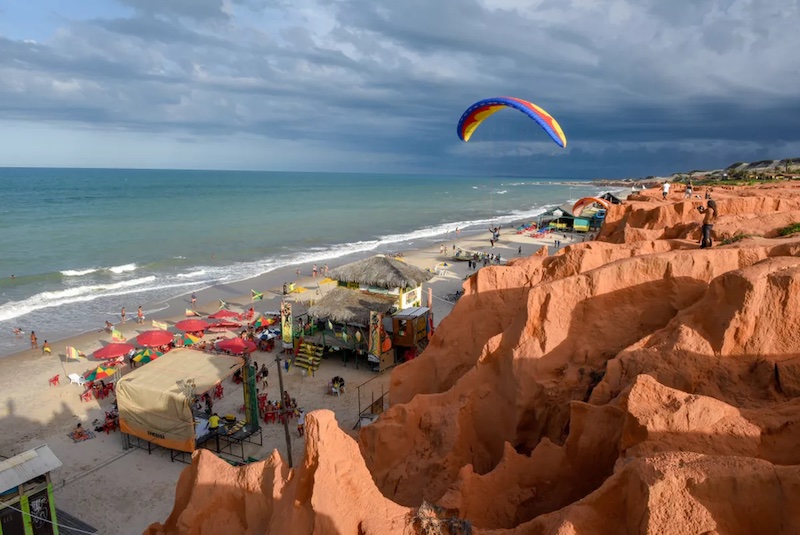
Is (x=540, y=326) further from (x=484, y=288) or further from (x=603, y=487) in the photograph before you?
(x=603, y=487)

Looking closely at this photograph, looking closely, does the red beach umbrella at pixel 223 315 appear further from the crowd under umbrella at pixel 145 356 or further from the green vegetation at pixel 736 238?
the green vegetation at pixel 736 238

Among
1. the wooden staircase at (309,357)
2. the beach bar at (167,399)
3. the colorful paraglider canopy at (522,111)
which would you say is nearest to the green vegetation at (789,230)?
the colorful paraglider canopy at (522,111)

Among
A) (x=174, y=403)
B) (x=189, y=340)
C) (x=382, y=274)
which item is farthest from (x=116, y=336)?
(x=382, y=274)

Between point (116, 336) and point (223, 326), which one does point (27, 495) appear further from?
point (223, 326)

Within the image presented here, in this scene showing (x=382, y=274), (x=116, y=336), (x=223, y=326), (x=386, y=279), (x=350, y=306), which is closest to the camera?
(x=386, y=279)

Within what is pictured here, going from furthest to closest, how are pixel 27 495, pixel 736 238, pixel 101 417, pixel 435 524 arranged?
pixel 101 417
pixel 736 238
pixel 27 495
pixel 435 524

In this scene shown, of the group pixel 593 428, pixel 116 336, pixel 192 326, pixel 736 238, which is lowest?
pixel 116 336
